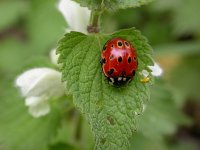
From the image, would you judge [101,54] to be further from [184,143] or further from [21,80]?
[184,143]

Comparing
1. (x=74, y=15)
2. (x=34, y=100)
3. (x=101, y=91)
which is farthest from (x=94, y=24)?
(x=34, y=100)

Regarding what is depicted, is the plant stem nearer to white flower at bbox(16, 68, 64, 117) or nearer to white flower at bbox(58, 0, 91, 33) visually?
white flower at bbox(58, 0, 91, 33)

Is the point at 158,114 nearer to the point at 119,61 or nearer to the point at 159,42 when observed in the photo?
the point at 119,61

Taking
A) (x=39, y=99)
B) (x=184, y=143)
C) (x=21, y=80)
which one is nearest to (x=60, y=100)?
(x=39, y=99)

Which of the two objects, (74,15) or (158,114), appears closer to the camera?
(74,15)

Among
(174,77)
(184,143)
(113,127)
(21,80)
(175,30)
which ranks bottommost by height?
(113,127)

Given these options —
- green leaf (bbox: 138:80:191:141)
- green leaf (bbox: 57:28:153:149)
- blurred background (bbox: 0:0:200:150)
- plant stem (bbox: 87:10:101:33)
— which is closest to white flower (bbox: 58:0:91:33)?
plant stem (bbox: 87:10:101:33)
